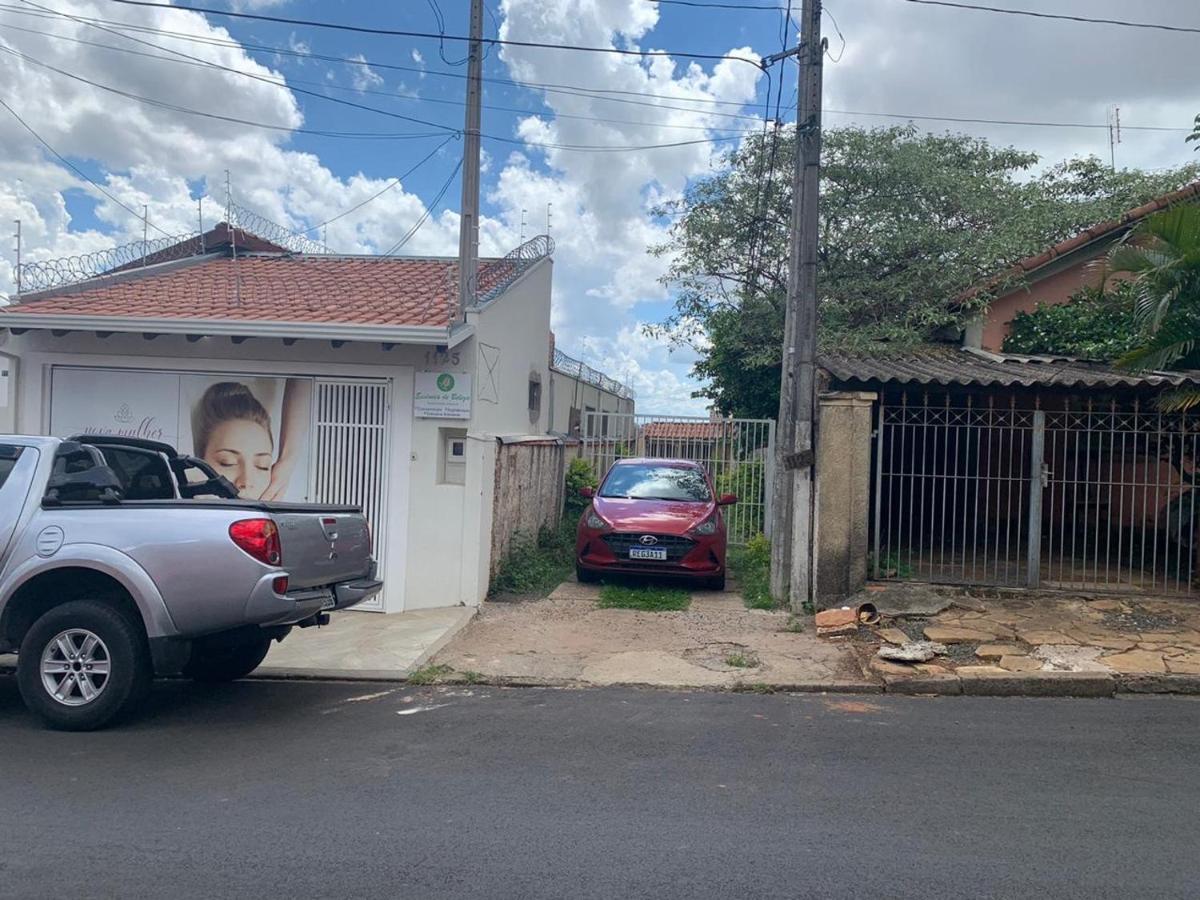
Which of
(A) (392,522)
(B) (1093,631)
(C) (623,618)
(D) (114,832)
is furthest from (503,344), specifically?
(D) (114,832)

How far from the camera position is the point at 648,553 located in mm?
10430

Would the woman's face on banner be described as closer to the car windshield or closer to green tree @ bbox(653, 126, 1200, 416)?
the car windshield

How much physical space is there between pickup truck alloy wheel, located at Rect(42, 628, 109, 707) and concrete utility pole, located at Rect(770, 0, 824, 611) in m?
6.20

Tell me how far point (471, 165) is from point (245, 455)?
377 cm

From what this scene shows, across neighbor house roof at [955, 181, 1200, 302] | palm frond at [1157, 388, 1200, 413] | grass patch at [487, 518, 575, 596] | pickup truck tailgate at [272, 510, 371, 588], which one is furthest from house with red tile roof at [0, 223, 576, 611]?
neighbor house roof at [955, 181, 1200, 302]

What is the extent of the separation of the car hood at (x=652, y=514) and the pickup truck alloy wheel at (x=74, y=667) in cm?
582

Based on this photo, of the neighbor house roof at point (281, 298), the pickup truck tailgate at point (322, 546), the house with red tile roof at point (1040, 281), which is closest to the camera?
the pickup truck tailgate at point (322, 546)

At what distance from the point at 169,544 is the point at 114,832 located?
6.27 ft

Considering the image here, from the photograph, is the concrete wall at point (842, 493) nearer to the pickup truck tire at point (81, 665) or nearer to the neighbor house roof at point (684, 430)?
the neighbor house roof at point (684, 430)

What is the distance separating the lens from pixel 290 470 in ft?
31.7

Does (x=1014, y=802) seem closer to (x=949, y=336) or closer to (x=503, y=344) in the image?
(x=503, y=344)

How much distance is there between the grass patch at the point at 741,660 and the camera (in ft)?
24.8

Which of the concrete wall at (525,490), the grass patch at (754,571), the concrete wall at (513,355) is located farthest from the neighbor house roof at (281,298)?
the grass patch at (754,571)

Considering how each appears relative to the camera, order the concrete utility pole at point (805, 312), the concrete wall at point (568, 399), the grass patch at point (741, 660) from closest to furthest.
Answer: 1. the grass patch at point (741, 660)
2. the concrete utility pole at point (805, 312)
3. the concrete wall at point (568, 399)
